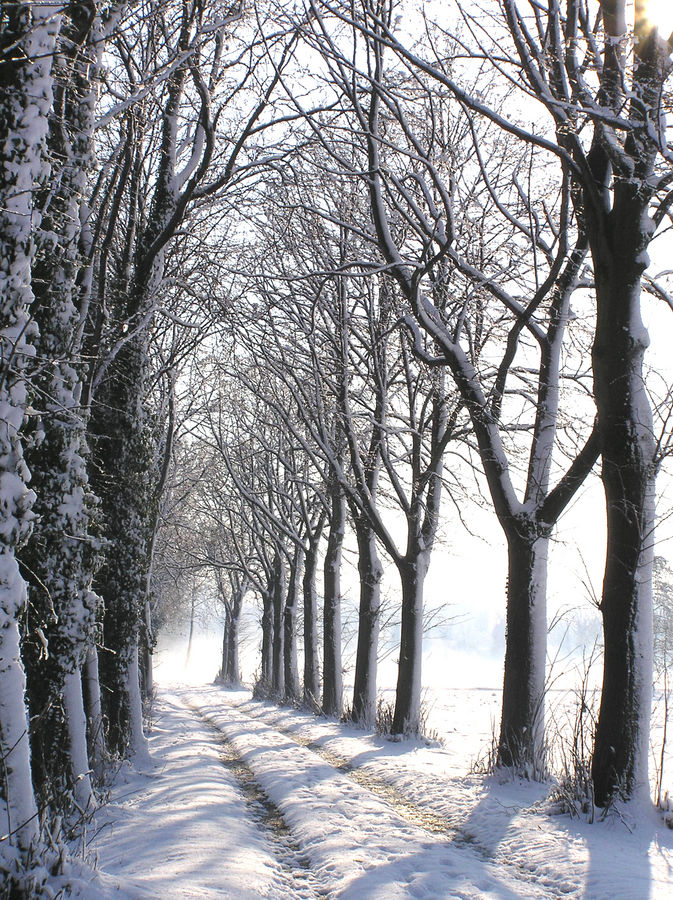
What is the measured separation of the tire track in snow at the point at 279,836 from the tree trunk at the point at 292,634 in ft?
30.8

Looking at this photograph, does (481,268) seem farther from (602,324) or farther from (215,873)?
(215,873)

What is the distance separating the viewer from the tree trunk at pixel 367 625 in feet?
42.2

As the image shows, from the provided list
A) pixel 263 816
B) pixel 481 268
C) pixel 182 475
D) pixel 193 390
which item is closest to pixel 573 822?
pixel 263 816

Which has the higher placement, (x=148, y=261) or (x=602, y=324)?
(x=148, y=261)

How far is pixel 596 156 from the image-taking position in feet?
22.1

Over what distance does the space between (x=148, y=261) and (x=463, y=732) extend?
12.4m

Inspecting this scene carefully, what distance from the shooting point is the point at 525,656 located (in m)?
7.69

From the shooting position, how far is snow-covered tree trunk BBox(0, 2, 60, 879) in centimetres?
372

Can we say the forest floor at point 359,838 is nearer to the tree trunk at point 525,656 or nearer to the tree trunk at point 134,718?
the tree trunk at point 134,718

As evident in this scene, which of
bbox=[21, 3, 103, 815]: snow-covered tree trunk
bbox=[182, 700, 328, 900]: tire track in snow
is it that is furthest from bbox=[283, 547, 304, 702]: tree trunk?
bbox=[21, 3, 103, 815]: snow-covered tree trunk

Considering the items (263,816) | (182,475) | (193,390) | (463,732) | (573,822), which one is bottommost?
(463,732)

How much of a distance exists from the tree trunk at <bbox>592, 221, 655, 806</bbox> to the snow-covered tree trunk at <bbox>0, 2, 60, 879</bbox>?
4.50 metres

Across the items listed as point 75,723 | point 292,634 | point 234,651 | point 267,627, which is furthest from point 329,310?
point 234,651

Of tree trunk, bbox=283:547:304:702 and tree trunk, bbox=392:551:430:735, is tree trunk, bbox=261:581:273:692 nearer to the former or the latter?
tree trunk, bbox=283:547:304:702
